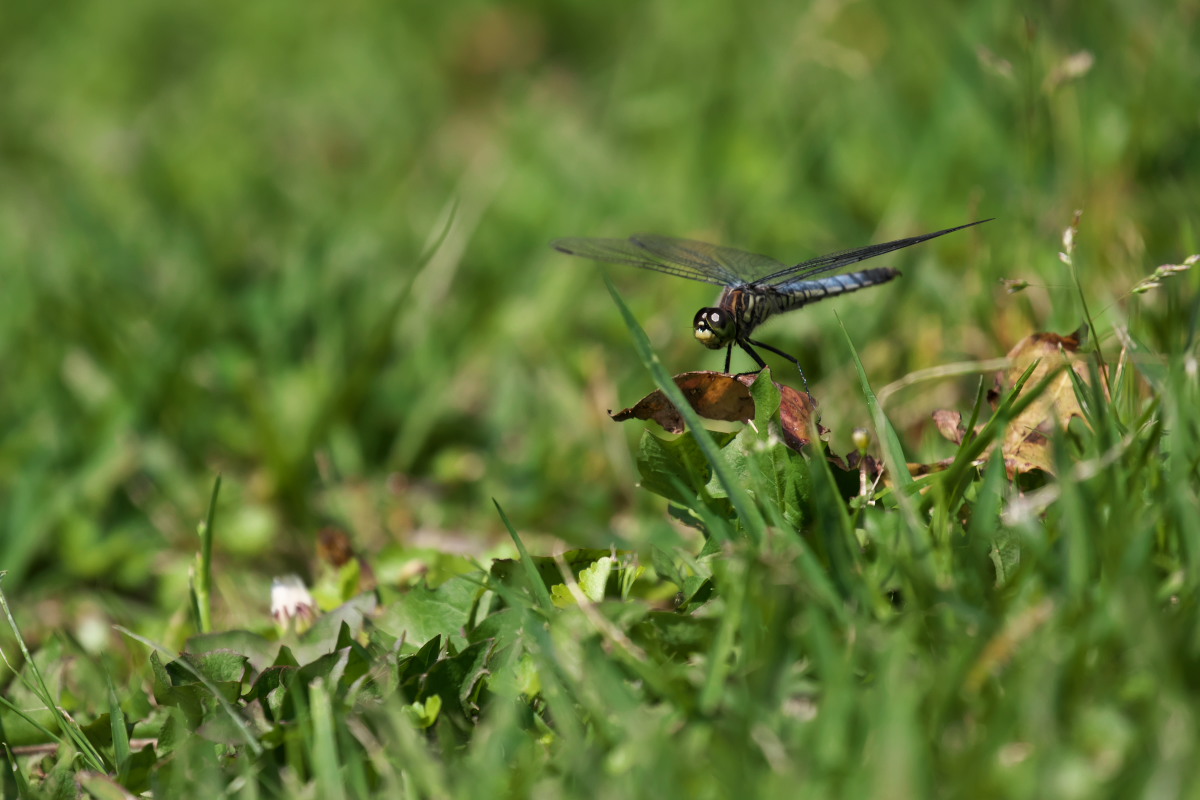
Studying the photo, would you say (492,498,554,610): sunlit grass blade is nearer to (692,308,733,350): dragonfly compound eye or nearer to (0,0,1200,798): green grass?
(0,0,1200,798): green grass

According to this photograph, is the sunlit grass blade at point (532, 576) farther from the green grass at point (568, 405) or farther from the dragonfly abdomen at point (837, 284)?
the dragonfly abdomen at point (837, 284)

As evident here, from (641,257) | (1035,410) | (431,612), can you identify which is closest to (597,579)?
(431,612)

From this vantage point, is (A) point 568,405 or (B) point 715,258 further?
(A) point 568,405

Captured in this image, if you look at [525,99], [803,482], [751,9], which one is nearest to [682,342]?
[803,482]

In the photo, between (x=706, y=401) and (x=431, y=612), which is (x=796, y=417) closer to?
(x=706, y=401)

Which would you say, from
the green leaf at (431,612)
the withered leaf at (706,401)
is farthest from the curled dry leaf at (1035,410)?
the green leaf at (431,612)

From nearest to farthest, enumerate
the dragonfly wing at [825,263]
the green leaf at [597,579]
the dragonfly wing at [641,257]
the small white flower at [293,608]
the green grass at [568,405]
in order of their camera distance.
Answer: the green grass at [568,405] → the green leaf at [597,579] → the small white flower at [293,608] → the dragonfly wing at [825,263] → the dragonfly wing at [641,257]
